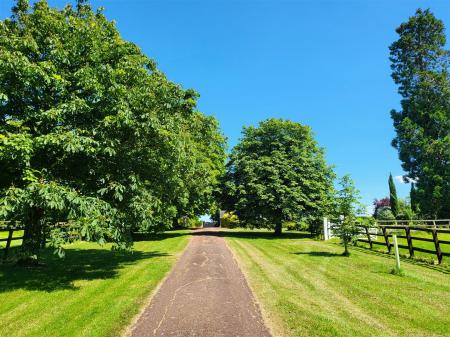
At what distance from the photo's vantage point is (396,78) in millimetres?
54125

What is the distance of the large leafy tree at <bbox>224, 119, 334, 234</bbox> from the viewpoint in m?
33.5

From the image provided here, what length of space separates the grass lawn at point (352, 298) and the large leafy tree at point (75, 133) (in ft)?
18.9

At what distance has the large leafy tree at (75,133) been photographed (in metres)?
10.4

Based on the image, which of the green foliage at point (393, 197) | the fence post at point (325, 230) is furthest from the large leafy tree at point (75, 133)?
the green foliage at point (393, 197)

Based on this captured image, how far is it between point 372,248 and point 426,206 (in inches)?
1304

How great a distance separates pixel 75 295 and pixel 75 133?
5.36 m

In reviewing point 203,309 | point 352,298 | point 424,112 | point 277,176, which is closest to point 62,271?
point 203,309

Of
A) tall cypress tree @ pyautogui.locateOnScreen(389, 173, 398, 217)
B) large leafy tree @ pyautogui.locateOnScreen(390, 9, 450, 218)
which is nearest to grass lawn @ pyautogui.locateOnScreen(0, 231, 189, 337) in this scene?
large leafy tree @ pyautogui.locateOnScreen(390, 9, 450, 218)

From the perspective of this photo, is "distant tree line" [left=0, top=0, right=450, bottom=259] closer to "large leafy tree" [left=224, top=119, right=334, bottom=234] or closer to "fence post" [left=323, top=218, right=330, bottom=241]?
"fence post" [left=323, top=218, right=330, bottom=241]

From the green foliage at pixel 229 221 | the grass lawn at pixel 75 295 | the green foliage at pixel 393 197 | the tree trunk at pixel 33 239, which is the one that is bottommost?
the grass lawn at pixel 75 295

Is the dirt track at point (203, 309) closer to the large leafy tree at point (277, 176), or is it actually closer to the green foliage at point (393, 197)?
the large leafy tree at point (277, 176)

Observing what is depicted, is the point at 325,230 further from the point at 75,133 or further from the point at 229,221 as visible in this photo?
the point at 229,221

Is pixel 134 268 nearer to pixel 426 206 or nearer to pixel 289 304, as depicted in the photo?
pixel 289 304

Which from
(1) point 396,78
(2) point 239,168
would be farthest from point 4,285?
(1) point 396,78
